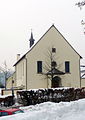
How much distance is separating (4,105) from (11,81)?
36.4 m

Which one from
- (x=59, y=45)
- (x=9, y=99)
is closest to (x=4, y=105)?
(x=9, y=99)

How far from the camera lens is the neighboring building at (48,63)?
45938mm

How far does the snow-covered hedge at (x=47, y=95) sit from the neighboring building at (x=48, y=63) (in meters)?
21.2

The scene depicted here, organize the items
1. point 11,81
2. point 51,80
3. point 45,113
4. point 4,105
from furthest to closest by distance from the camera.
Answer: point 11,81, point 51,80, point 4,105, point 45,113

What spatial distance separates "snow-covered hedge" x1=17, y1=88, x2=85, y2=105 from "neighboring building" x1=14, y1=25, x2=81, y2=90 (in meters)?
21.2

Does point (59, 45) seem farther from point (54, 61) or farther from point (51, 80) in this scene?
point (51, 80)

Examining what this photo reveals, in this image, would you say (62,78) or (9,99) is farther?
(62,78)

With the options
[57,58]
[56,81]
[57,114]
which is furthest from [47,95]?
[57,58]

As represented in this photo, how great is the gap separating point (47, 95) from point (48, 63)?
23780 mm

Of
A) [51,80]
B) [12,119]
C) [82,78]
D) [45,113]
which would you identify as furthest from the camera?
[82,78]

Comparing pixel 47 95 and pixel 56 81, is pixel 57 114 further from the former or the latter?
pixel 56 81

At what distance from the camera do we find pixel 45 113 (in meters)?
9.53

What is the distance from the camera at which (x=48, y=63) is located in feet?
155

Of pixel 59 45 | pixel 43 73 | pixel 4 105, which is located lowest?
pixel 4 105
